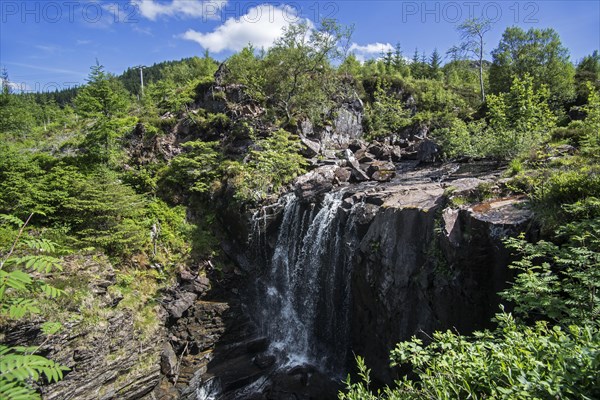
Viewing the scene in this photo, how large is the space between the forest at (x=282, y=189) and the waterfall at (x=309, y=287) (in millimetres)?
2337

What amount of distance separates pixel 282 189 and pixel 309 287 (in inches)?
258

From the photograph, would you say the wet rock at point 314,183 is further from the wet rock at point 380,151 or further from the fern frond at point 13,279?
the fern frond at point 13,279

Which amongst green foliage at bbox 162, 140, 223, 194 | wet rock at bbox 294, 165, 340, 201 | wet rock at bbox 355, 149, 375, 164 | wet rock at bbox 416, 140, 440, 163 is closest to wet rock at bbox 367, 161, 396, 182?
wet rock at bbox 294, 165, 340, 201

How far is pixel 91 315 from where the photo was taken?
42.4ft

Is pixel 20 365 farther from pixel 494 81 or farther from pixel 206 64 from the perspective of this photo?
pixel 206 64

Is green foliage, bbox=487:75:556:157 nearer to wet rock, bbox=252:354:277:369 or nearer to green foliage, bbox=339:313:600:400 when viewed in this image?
green foliage, bbox=339:313:600:400

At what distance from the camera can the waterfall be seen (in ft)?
48.6

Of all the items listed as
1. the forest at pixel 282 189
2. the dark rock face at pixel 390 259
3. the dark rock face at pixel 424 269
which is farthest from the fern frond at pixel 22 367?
the dark rock face at pixel 390 259

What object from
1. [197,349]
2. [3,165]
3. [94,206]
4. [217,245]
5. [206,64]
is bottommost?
[197,349]

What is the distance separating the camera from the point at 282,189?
19922 millimetres

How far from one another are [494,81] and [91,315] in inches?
1546

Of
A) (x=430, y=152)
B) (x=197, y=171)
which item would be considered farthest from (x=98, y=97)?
(x=430, y=152)

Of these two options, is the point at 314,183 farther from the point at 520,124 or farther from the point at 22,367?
the point at 22,367

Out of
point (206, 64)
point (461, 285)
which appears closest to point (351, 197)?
point (461, 285)
